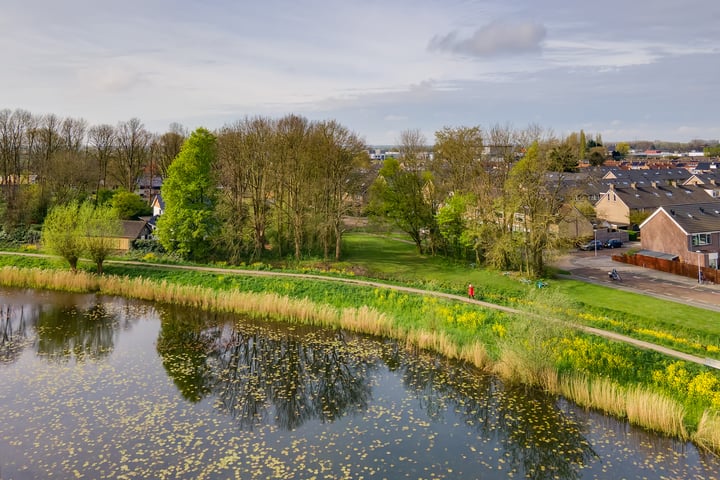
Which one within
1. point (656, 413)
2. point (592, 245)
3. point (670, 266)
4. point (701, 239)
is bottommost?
point (656, 413)

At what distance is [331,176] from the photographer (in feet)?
158

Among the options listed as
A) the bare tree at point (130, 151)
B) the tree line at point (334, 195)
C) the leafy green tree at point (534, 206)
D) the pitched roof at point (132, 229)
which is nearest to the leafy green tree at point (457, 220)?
the tree line at point (334, 195)

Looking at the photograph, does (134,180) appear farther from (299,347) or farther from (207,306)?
(299,347)

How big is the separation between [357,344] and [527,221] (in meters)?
21.6

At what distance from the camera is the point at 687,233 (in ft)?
165

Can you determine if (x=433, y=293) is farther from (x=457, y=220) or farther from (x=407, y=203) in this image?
(x=407, y=203)

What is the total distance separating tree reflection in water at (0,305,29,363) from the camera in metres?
27.0

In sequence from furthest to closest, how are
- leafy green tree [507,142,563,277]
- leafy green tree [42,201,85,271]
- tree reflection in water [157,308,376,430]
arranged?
leafy green tree [507,142,563,277] → leafy green tree [42,201,85,271] → tree reflection in water [157,308,376,430]

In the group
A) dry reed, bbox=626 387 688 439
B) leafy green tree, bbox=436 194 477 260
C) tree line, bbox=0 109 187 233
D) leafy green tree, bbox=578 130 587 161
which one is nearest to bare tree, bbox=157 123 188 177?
tree line, bbox=0 109 187 233

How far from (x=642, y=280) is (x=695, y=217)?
1470 cm

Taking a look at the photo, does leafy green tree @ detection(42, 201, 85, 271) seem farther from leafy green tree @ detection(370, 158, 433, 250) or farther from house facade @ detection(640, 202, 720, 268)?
house facade @ detection(640, 202, 720, 268)

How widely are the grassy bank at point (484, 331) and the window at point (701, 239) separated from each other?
3010cm

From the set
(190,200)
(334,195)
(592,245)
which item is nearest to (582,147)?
(592,245)

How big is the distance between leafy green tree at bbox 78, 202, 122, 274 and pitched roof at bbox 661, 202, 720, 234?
49783mm
